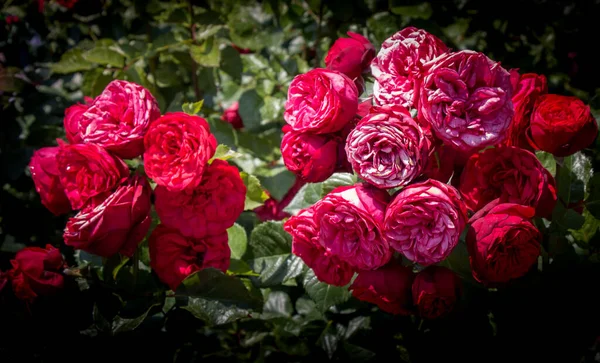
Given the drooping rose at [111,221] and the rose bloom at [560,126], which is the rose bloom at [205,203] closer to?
the drooping rose at [111,221]

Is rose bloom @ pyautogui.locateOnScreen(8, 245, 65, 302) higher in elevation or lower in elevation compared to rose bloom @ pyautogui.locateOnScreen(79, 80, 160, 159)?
lower

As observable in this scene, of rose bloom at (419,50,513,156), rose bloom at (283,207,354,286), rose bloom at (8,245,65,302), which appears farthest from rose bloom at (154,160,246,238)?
rose bloom at (419,50,513,156)

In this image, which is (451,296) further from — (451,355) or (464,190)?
(451,355)

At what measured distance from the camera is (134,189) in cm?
75

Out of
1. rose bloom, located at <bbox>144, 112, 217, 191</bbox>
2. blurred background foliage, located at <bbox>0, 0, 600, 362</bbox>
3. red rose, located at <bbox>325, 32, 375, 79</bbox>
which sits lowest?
blurred background foliage, located at <bbox>0, 0, 600, 362</bbox>

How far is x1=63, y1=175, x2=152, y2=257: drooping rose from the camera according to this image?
2.33 feet

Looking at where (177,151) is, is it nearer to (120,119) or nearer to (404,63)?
(120,119)

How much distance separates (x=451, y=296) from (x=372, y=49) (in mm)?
428

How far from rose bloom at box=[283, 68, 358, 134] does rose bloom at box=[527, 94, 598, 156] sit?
11.3 inches

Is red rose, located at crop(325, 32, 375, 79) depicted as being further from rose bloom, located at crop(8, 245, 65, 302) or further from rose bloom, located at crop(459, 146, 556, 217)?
rose bloom, located at crop(8, 245, 65, 302)

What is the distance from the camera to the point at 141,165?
35.7 inches

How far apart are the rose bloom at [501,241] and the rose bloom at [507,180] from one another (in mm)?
26

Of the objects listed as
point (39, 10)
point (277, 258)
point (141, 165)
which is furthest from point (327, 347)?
point (39, 10)

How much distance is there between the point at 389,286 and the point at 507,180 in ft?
0.75
